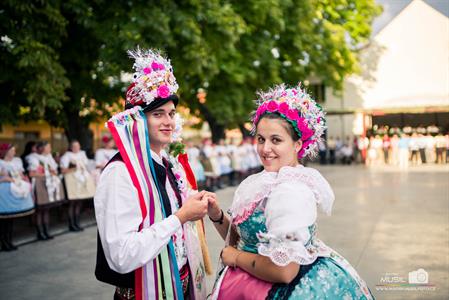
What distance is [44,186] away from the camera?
8.07 meters

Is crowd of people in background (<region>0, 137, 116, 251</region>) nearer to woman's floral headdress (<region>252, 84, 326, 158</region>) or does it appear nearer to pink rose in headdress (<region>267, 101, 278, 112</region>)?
woman's floral headdress (<region>252, 84, 326, 158</region>)

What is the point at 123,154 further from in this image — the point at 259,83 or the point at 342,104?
the point at 342,104

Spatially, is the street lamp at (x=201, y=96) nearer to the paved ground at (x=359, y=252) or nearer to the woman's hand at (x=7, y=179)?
the paved ground at (x=359, y=252)

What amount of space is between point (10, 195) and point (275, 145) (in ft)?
20.8

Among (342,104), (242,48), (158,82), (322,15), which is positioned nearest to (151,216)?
(158,82)

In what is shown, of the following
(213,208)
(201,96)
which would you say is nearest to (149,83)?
(213,208)

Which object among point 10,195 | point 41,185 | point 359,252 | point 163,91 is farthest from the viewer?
point 41,185

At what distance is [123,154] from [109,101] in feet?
36.0

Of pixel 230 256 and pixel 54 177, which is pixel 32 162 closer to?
pixel 54 177

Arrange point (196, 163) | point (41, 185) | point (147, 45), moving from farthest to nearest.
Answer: point (196, 163) < point (147, 45) < point (41, 185)

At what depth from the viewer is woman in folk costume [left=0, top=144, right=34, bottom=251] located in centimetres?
691

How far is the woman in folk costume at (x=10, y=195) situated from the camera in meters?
6.91

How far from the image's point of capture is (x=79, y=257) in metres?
6.24

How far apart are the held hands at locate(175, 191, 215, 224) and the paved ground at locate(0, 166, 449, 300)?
9.79ft
